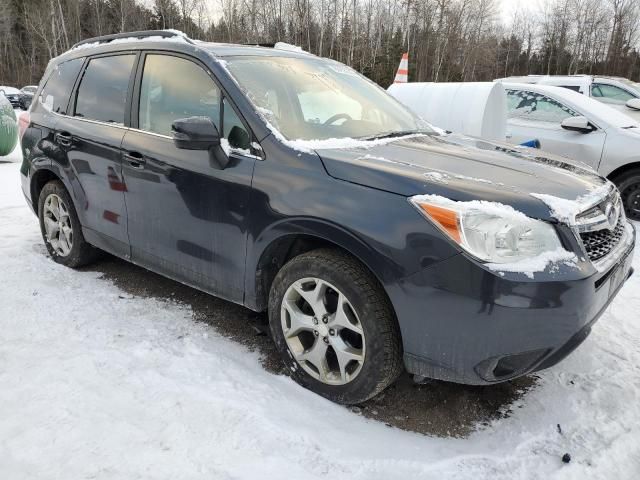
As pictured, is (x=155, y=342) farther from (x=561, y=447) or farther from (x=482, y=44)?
(x=482, y=44)

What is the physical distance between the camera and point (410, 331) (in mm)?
2205

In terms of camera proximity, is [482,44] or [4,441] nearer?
[4,441]

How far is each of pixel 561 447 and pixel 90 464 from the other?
1.99 metres

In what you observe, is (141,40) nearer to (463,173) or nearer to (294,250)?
(294,250)

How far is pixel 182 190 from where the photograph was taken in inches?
117

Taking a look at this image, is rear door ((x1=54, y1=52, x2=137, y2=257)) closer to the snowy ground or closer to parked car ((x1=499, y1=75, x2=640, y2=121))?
the snowy ground

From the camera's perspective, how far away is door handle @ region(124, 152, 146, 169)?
125 inches

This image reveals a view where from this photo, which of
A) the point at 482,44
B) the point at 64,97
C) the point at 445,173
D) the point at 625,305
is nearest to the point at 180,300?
the point at 64,97

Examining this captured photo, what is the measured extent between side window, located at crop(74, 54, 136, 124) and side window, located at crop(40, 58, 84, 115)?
174mm

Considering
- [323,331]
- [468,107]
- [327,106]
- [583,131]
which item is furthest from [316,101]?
[583,131]

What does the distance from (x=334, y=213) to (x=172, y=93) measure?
1514 millimetres

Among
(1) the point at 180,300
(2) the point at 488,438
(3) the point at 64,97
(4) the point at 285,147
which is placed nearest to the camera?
(2) the point at 488,438

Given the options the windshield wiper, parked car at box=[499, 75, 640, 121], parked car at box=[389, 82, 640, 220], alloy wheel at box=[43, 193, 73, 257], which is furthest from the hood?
parked car at box=[499, 75, 640, 121]

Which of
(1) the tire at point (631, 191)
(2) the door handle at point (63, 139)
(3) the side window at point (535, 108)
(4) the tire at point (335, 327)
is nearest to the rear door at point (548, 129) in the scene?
(3) the side window at point (535, 108)
